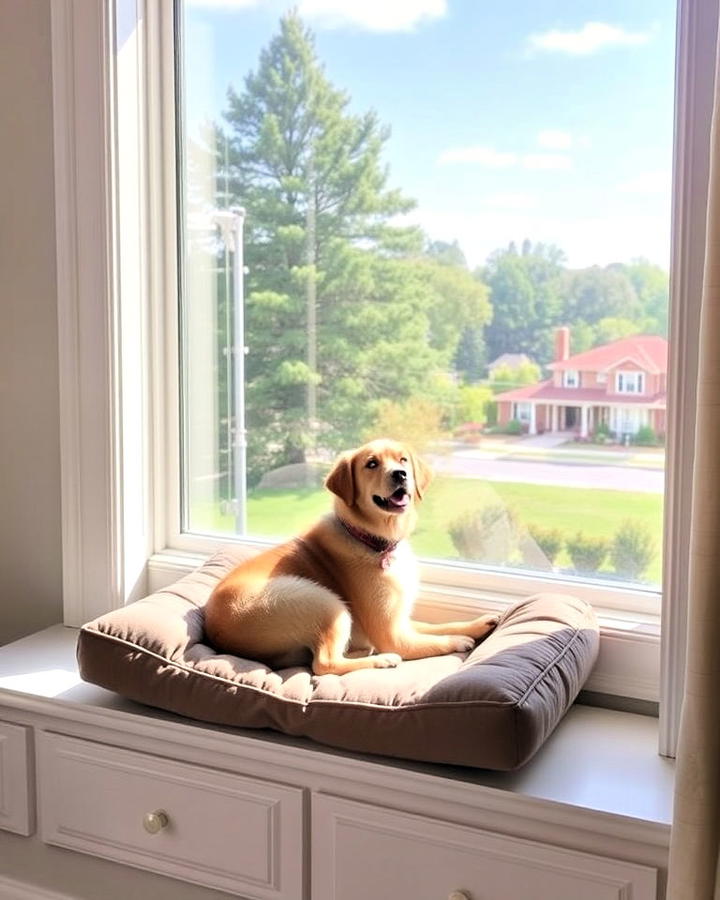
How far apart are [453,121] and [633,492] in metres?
0.80

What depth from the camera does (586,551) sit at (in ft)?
6.75

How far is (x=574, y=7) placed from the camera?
6.43 feet

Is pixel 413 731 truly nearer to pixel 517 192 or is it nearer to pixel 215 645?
pixel 215 645

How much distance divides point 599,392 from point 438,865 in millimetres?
896

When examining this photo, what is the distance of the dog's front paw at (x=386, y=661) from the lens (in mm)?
1844

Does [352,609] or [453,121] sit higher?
[453,121]

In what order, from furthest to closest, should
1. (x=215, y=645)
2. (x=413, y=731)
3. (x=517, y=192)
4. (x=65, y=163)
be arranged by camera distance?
(x=65, y=163) → (x=517, y=192) → (x=215, y=645) → (x=413, y=731)

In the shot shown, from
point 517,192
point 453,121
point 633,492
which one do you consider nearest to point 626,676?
point 633,492

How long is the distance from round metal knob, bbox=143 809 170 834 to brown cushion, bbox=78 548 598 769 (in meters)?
0.18

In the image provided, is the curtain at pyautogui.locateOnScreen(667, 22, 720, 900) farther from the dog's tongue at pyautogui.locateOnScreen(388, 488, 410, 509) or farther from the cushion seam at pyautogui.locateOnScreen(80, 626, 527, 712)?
the dog's tongue at pyautogui.locateOnScreen(388, 488, 410, 509)

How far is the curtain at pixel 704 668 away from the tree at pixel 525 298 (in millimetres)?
691

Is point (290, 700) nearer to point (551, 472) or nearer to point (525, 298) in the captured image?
point (551, 472)

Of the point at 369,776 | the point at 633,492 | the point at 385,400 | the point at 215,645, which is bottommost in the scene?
the point at 369,776

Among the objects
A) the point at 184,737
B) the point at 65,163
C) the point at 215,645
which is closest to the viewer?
the point at 184,737
